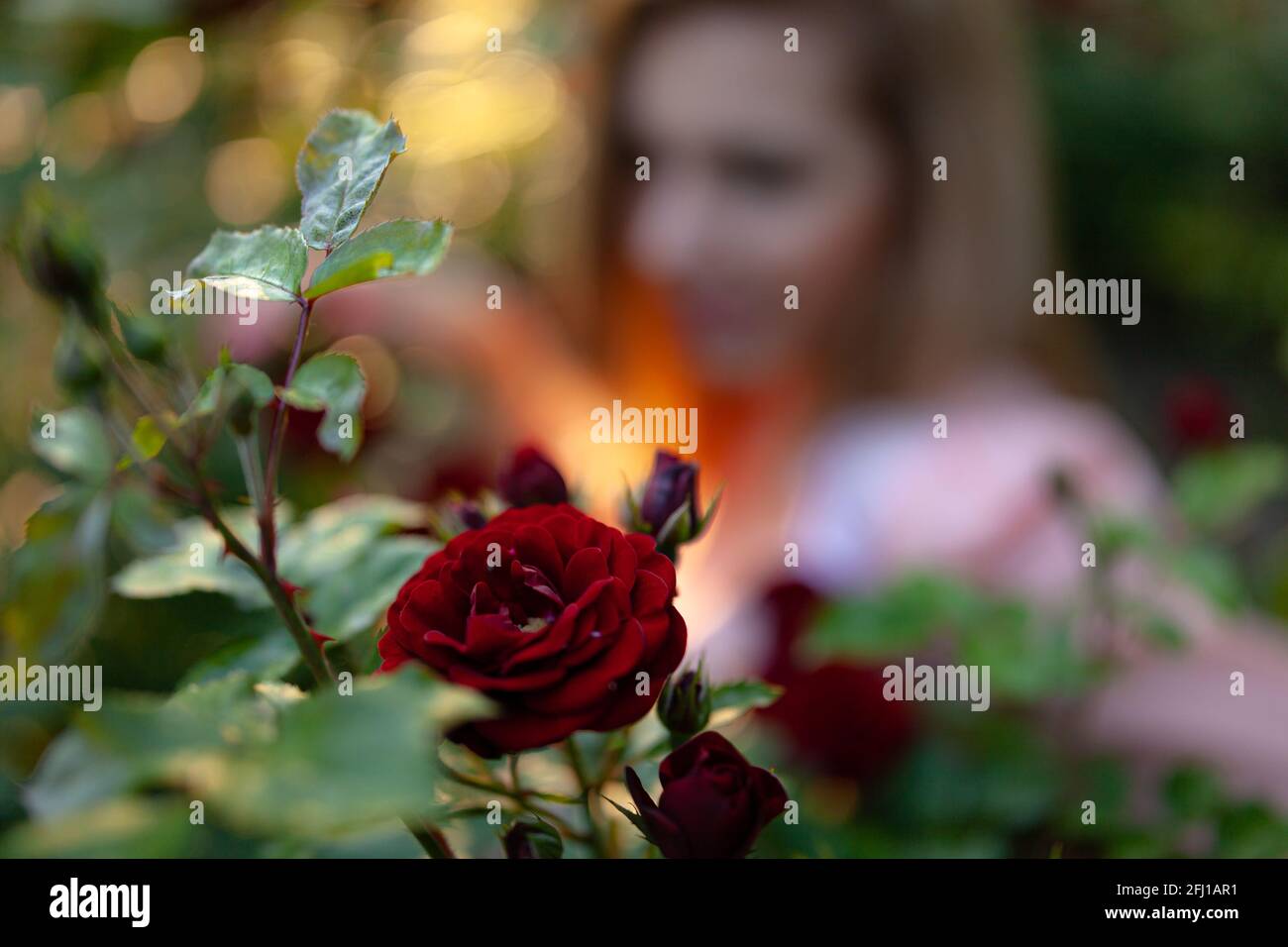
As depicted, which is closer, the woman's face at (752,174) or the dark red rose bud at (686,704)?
the dark red rose bud at (686,704)

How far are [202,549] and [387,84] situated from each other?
96cm

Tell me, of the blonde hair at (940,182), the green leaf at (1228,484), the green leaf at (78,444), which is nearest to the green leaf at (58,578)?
the green leaf at (78,444)

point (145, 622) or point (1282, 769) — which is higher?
point (145, 622)

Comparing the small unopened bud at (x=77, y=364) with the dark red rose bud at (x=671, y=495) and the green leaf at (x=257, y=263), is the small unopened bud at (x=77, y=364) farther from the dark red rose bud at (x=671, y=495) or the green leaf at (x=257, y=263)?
the dark red rose bud at (x=671, y=495)

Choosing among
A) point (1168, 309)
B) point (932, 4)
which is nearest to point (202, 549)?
point (932, 4)

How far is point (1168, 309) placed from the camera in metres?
3.46

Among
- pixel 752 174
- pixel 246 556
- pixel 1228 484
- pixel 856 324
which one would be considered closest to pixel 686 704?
pixel 246 556

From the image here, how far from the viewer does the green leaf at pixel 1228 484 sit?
27.2 inches

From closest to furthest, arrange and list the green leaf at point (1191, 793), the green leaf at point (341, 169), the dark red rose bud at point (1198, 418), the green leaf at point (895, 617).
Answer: the green leaf at point (341, 169)
the green leaf at point (1191, 793)
the green leaf at point (895, 617)
the dark red rose bud at point (1198, 418)

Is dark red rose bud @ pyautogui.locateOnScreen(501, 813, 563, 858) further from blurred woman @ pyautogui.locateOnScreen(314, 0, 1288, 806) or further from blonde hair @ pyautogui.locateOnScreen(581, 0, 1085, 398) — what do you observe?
blonde hair @ pyautogui.locateOnScreen(581, 0, 1085, 398)

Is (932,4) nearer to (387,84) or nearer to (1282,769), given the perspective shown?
(387,84)

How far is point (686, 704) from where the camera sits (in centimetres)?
31

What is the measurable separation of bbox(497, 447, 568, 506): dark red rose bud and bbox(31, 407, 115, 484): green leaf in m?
0.13

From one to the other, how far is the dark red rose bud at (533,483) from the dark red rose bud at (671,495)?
1.4 inches
